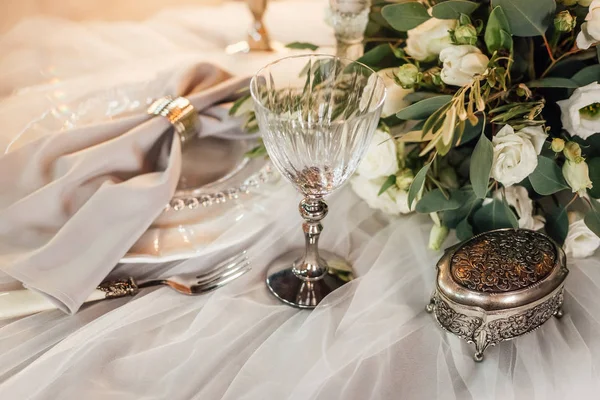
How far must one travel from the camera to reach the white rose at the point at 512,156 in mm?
523

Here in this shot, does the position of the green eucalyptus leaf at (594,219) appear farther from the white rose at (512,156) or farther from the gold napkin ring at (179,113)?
the gold napkin ring at (179,113)

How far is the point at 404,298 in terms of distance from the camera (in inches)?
23.0

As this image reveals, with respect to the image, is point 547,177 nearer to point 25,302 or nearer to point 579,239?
point 579,239

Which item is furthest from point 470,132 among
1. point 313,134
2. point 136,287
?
point 136,287

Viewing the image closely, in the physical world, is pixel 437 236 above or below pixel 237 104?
below

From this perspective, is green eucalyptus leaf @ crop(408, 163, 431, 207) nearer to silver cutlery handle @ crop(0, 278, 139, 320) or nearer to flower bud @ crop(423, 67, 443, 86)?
flower bud @ crop(423, 67, 443, 86)

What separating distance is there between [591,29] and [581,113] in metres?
0.08

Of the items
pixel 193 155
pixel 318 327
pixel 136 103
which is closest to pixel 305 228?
pixel 318 327

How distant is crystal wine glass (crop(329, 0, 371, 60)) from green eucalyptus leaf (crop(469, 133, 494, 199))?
10.6 inches

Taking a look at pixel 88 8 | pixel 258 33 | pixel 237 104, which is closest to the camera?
pixel 237 104

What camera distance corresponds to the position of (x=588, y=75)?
21.7 inches

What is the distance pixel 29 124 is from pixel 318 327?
1.44 ft

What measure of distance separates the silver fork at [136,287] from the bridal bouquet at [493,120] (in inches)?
6.4

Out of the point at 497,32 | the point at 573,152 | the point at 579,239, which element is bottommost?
the point at 579,239
